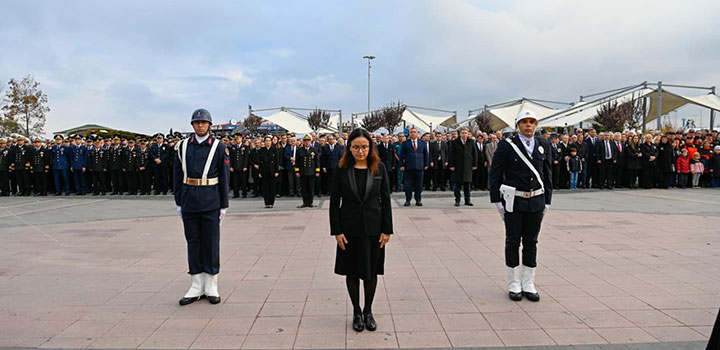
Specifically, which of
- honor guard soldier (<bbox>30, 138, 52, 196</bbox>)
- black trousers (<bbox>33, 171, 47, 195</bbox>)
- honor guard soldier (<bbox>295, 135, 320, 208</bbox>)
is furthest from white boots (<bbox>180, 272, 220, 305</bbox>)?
black trousers (<bbox>33, 171, 47, 195</bbox>)

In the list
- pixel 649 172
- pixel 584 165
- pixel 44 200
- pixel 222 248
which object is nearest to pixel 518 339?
pixel 222 248

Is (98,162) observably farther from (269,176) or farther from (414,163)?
(414,163)

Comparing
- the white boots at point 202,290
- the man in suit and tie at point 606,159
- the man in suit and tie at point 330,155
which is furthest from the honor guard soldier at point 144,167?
the man in suit and tie at point 606,159

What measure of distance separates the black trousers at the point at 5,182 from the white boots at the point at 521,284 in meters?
19.3

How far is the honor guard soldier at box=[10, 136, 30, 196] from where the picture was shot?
17.2 metres

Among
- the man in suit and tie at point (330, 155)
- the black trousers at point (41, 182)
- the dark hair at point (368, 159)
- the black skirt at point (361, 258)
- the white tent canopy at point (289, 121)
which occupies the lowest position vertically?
the black skirt at point (361, 258)

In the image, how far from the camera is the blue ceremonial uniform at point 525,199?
16.4 ft

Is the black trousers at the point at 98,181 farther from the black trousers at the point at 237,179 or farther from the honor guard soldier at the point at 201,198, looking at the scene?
the honor guard soldier at the point at 201,198

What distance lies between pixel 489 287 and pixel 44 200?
52.4 ft

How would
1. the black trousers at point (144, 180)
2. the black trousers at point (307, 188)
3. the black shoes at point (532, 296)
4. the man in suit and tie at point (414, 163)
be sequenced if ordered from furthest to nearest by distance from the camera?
the black trousers at point (144, 180)
the black trousers at point (307, 188)
the man in suit and tie at point (414, 163)
the black shoes at point (532, 296)

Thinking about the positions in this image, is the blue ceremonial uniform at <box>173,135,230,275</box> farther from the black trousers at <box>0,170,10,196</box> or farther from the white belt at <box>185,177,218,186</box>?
the black trousers at <box>0,170,10,196</box>

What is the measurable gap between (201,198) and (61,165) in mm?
15457

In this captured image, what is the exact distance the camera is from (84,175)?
57.6ft

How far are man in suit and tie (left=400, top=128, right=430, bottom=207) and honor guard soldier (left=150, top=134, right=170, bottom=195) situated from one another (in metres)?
8.69
